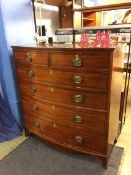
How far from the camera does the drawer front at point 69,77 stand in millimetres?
1231

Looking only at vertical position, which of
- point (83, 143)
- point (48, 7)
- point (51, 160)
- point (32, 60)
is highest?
point (48, 7)

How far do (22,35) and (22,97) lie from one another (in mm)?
635

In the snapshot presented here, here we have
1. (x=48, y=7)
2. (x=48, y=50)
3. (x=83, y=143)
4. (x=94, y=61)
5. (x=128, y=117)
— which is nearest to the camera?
(x=94, y=61)

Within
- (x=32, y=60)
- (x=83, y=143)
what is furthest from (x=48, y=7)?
(x=83, y=143)

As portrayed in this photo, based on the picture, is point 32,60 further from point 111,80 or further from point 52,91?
point 111,80

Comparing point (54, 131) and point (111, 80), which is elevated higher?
point (111, 80)

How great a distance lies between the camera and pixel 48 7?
99.3 inches

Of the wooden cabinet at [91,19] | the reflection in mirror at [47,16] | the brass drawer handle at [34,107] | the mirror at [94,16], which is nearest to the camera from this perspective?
the brass drawer handle at [34,107]

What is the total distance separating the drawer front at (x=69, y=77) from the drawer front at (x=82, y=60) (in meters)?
0.05

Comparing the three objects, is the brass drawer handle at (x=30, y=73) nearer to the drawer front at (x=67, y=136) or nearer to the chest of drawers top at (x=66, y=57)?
the chest of drawers top at (x=66, y=57)

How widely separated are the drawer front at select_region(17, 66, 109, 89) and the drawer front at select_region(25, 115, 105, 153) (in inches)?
16.0

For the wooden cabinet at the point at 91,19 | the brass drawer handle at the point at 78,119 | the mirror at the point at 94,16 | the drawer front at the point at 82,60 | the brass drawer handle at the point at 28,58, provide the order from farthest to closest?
1. the wooden cabinet at the point at 91,19
2. the mirror at the point at 94,16
3. the brass drawer handle at the point at 28,58
4. the brass drawer handle at the point at 78,119
5. the drawer front at the point at 82,60

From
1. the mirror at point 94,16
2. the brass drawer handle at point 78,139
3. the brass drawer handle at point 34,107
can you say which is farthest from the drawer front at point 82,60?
the mirror at point 94,16

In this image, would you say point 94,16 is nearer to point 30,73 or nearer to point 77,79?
point 30,73
